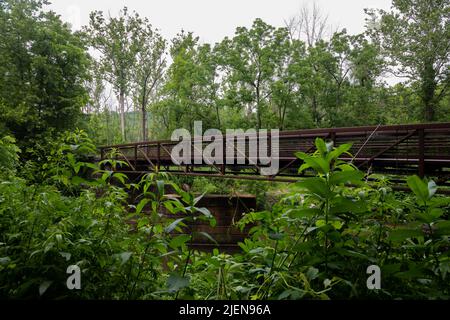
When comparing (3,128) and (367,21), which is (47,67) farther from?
(367,21)

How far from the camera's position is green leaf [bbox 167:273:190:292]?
0.82 m

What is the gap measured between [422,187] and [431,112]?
15.6m

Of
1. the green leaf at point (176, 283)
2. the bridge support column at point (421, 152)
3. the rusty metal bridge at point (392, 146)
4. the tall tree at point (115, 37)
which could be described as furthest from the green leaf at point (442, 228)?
the tall tree at point (115, 37)

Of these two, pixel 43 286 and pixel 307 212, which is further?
pixel 307 212

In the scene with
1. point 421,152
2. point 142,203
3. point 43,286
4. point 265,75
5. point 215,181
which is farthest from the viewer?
point 265,75

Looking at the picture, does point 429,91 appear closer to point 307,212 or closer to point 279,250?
point 279,250

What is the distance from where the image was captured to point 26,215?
45.7 inches

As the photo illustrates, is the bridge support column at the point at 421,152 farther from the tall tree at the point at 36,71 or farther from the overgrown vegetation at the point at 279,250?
the tall tree at the point at 36,71

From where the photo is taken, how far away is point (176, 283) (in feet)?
2.76

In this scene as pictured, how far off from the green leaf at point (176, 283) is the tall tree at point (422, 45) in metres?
15.3

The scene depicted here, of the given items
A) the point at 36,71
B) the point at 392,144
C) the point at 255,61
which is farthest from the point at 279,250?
the point at 36,71

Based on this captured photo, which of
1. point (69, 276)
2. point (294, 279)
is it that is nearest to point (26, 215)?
point (69, 276)

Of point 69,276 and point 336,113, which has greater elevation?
point 336,113

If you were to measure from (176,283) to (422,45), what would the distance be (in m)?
15.9
